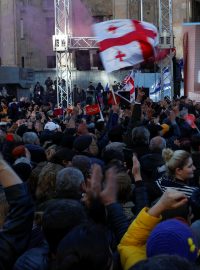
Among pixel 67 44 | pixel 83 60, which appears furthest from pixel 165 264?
pixel 83 60

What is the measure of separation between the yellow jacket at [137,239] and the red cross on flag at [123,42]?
5.50 metres

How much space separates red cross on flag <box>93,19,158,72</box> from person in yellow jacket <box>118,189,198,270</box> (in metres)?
5.52

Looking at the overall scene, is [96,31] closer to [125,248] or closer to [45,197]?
[45,197]

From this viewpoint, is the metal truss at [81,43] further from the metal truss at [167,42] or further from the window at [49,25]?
the window at [49,25]

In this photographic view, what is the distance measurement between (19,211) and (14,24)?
3394 cm

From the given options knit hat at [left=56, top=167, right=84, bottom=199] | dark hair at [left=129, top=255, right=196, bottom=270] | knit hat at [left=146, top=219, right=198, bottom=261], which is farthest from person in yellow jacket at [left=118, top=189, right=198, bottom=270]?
knit hat at [left=56, top=167, right=84, bottom=199]

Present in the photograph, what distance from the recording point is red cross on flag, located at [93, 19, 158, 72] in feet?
28.1

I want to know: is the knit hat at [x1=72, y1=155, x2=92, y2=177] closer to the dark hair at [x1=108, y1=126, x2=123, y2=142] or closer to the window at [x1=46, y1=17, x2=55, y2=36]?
the dark hair at [x1=108, y1=126, x2=123, y2=142]

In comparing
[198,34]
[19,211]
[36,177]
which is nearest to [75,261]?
[19,211]

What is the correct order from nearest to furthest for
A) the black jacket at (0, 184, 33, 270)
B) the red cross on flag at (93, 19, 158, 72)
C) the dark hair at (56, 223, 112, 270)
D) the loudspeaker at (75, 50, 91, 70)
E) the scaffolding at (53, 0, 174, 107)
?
1. the dark hair at (56, 223, 112, 270)
2. the black jacket at (0, 184, 33, 270)
3. the red cross on flag at (93, 19, 158, 72)
4. the scaffolding at (53, 0, 174, 107)
5. the loudspeaker at (75, 50, 91, 70)

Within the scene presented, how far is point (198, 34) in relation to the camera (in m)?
23.8

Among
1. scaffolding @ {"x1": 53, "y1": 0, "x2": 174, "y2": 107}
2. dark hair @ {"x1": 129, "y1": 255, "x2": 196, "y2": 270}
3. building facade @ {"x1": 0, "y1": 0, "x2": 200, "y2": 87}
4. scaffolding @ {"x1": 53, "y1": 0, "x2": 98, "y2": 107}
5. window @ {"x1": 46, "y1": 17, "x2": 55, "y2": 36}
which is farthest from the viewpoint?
window @ {"x1": 46, "y1": 17, "x2": 55, "y2": 36}

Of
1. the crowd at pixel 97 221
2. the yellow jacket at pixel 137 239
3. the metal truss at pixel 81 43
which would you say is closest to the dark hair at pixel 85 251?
the crowd at pixel 97 221

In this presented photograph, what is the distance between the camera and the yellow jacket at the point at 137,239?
3059mm
